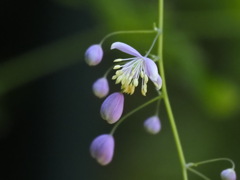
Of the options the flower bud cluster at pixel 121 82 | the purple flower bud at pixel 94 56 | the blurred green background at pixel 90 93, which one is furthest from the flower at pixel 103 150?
the blurred green background at pixel 90 93

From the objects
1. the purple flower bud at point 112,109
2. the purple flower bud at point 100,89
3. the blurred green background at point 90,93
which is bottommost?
the blurred green background at point 90,93

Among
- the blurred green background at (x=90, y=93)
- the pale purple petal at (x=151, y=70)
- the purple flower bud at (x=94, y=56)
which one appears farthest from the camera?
the blurred green background at (x=90, y=93)

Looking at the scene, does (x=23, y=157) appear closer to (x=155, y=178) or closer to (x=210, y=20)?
(x=155, y=178)

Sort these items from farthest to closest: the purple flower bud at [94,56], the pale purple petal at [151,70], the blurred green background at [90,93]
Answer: the blurred green background at [90,93] < the purple flower bud at [94,56] < the pale purple petal at [151,70]

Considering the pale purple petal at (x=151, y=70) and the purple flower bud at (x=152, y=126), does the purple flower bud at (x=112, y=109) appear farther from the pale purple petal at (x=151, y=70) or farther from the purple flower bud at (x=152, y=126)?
the purple flower bud at (x=152, y=126)

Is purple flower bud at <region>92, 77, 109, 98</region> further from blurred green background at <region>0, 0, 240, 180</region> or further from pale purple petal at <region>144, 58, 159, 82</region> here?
blurred green background at <region>0, 0, 240, 180</region>

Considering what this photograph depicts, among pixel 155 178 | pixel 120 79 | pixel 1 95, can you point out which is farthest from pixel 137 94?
pixel 120 79

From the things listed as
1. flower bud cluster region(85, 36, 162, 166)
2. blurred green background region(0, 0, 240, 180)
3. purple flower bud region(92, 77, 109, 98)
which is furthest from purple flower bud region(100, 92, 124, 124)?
blurred green background region(0, 0, 240, 180)

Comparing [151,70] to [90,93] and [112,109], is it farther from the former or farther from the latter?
[90,93]
